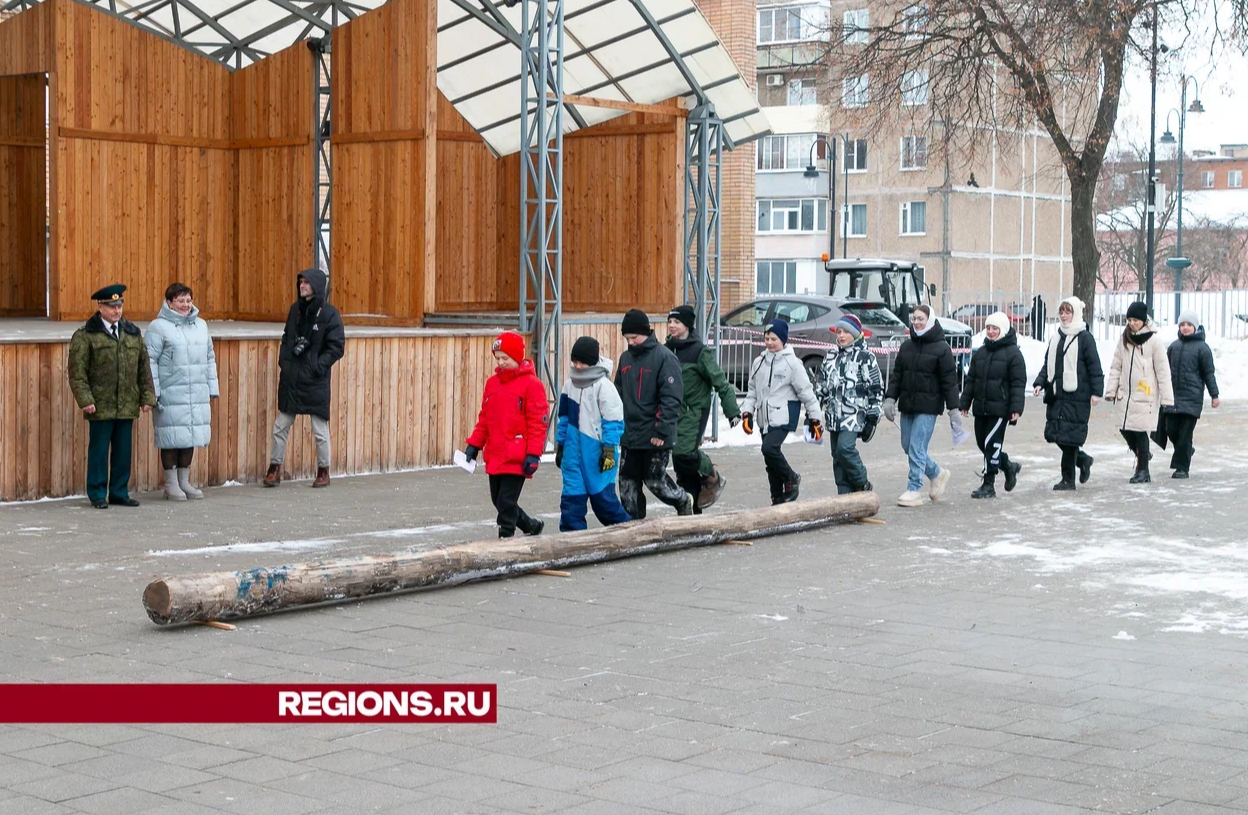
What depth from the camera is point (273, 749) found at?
611cm

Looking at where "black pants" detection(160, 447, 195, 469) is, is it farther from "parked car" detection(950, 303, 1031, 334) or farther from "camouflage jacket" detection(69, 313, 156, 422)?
"parked car" detection(950, 303, 1031, 334)

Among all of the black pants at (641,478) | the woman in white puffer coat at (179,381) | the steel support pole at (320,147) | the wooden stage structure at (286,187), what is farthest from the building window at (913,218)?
the black pants at (641,478)

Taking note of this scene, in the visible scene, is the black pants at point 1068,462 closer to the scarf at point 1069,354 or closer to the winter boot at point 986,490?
the scarf at point 1069,354

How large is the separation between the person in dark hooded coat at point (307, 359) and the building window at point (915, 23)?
19.3 metres

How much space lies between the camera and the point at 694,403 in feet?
41.9

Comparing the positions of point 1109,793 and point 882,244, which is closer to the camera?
point 1109,793

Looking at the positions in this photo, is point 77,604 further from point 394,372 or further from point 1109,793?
point 394,372

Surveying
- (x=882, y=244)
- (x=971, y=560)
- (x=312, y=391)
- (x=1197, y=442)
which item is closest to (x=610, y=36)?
(x=312, y=391)

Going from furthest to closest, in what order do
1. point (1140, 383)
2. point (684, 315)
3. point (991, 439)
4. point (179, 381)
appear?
point (1140, 383) < point (991, 439) < point (179, 381) < point (684, 315)

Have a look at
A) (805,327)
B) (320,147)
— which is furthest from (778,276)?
(320,147)

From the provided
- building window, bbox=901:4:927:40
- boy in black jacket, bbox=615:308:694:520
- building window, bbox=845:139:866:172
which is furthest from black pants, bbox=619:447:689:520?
building window, bbox=845:139:866:172

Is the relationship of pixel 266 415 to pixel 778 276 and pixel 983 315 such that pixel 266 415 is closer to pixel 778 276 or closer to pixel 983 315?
pixel 983 315

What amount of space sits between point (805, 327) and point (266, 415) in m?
14.1

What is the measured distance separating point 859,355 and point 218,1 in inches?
539
